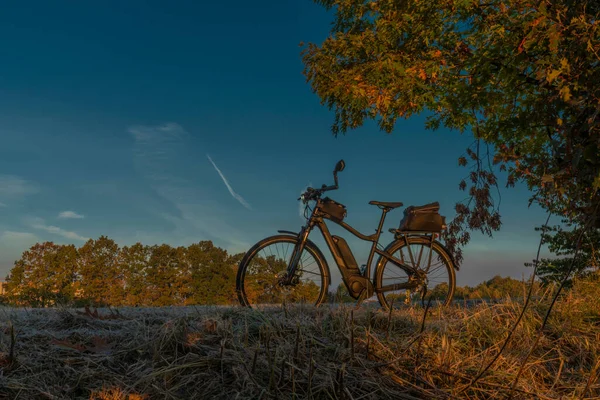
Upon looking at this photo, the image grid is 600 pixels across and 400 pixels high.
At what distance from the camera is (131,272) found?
3206cm

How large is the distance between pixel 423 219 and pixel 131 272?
29.9 meters

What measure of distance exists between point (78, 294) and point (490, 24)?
1180 inches

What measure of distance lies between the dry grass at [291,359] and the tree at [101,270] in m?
29.8

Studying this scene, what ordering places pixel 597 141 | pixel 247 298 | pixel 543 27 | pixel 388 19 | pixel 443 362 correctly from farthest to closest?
pixel 388 19 → pixel 247 298 → pixel 543 27 → pixel 597 141 → pixel 443 362

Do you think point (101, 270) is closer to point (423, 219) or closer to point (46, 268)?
point (46, 268)

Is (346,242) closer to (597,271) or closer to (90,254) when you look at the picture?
(597,271)

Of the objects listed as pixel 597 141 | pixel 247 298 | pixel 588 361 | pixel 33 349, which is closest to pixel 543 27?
pixel 597 141

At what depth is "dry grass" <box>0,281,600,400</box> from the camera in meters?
2.29

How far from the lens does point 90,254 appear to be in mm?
31734

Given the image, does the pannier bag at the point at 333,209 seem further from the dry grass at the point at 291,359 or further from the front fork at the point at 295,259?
the dry grass at the point at 291,359

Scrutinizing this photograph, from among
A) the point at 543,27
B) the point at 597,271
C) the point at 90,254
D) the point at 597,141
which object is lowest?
the point at 597,271

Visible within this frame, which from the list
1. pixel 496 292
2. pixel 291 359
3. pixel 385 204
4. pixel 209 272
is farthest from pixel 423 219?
pixel 209 272

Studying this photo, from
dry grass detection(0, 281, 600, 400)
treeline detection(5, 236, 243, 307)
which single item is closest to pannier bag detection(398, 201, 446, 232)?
dry grass detection(0, 281, 600, 400)

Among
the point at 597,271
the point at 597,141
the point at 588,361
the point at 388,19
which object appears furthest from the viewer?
the point at 388,19
